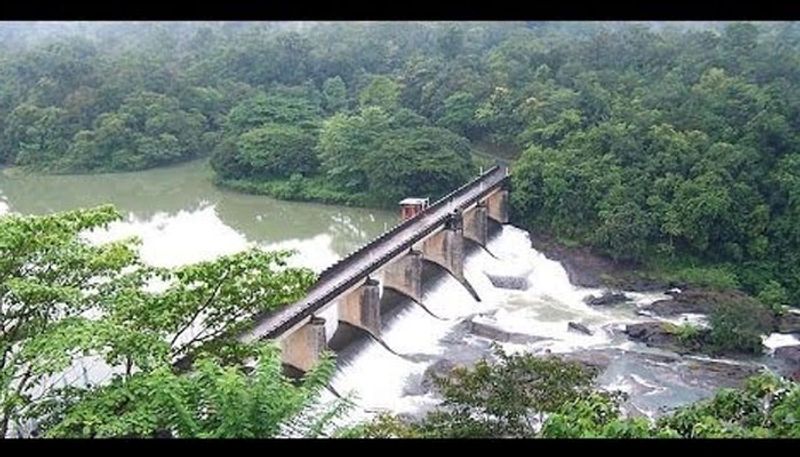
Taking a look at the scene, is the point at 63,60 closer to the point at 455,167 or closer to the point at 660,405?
the point at 455,167

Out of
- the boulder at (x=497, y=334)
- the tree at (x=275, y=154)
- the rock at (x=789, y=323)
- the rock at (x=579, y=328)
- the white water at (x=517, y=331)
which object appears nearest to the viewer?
the white water at (x=517, y=331)

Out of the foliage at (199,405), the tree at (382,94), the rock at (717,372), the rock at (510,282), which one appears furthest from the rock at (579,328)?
the tree at (382,94)

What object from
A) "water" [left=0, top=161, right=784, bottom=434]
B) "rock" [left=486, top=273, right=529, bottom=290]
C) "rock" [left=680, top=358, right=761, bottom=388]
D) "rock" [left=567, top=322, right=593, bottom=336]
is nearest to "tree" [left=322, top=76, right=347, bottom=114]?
"water" [left=0, top=161, right=784, bottom=434]

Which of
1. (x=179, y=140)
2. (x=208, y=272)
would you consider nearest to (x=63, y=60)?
(x=179, y=140)

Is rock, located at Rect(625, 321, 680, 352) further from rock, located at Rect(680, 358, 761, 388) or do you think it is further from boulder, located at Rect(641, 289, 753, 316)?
boulder, located at Rect(641, 289, 753, 316)

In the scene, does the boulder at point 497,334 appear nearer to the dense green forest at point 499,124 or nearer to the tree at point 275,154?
the dense green forest at point 499,124
